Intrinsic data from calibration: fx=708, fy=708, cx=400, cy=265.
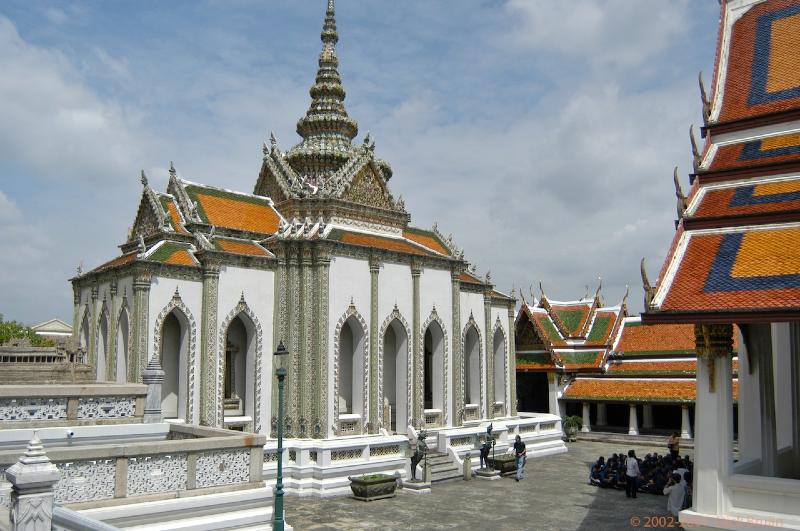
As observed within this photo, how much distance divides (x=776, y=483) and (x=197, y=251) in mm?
16738

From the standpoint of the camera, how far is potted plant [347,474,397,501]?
59.5ft

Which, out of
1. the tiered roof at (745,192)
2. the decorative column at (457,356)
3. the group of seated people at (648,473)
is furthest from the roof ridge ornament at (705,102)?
the decorative column at (457,356)

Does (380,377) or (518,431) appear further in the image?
(518,431)

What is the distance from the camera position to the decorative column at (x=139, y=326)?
63.1ft

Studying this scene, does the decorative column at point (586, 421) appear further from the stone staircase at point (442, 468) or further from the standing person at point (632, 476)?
the standing person at point (632, 476)

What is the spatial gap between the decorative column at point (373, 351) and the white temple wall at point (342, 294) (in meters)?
0.12

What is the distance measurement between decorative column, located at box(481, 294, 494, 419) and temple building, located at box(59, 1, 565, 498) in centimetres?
23

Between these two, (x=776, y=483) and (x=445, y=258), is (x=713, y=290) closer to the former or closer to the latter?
(x=776, y=483)

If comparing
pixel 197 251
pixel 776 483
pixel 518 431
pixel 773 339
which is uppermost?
pixel 197 251

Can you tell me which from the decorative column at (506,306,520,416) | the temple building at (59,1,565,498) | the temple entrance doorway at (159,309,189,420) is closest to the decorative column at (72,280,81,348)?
the temple building at (59,1,565,498)

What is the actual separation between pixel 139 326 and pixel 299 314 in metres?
4.69

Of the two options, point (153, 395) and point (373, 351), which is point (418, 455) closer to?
point (373, 351)

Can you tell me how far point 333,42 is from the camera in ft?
101

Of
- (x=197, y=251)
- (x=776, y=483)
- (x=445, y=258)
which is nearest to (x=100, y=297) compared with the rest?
(x=197, y=251)
